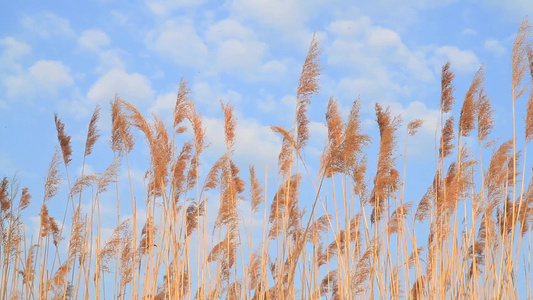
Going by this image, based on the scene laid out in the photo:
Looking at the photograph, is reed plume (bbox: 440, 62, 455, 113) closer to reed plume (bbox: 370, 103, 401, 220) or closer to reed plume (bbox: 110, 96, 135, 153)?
reed plume (bbox: 370, 103, 401, 220)

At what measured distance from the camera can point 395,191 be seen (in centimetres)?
526

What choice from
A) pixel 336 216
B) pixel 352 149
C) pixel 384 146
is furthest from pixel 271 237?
pixel 352 149

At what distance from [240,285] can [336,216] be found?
4.35 ft

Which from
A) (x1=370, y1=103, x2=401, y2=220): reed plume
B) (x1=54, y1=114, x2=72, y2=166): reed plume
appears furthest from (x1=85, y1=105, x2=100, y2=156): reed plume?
(x1=370, y1=103, x2=401, y2=220): reed plume

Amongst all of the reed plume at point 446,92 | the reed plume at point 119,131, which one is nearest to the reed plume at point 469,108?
the reed plume at point 446,92

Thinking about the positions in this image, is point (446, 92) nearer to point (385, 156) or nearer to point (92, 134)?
point (385, 156)

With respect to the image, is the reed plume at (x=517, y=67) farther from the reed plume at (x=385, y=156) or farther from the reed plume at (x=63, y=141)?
the reed plume at (x=63, y=141)

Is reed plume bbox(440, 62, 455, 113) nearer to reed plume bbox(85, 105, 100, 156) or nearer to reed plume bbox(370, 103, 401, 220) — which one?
reed plume bbox(370, 103, 401, 220)

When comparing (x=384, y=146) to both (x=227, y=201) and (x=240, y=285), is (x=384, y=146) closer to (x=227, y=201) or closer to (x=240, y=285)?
(x=227, y=201)

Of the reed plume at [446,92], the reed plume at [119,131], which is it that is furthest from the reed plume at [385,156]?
the reed plume at [119,131]

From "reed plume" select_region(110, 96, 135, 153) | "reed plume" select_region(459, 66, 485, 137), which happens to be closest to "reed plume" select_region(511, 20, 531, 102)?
"reed plume" select_region(459, 66, 485, 137)

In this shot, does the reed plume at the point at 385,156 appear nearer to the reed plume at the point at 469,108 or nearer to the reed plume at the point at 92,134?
the reed plume at the point at 469,108

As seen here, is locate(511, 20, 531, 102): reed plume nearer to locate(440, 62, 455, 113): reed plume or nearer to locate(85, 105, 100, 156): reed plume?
locate(440, 62, 455, 113): reed plume

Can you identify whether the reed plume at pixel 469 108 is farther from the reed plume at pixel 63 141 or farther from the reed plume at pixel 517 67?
the reed plume at pixel 63 141
